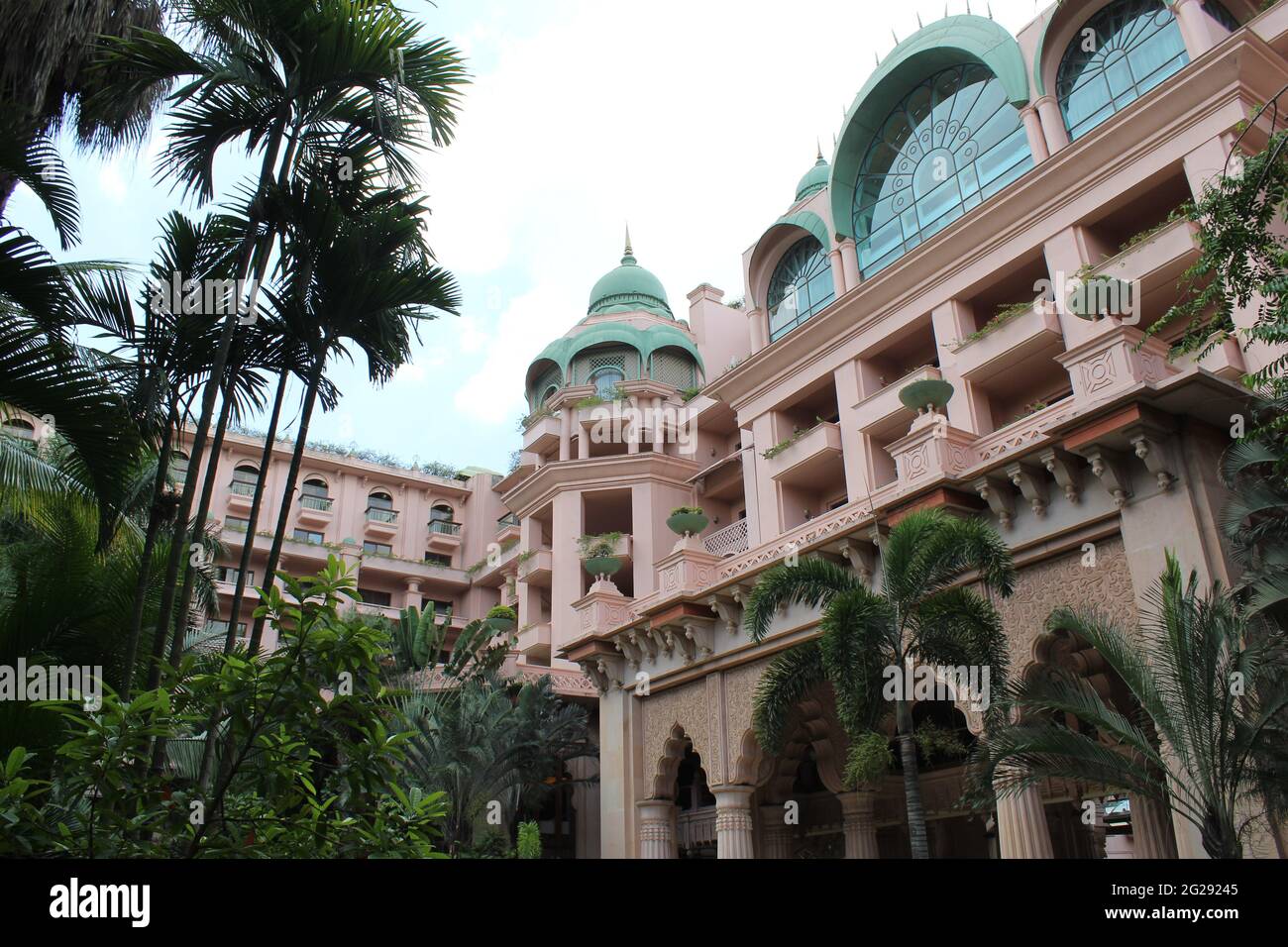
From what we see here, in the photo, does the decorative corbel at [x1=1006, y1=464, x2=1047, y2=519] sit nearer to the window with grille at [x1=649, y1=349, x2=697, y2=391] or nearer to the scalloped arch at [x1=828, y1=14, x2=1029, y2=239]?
the scalloped arch at [x1=828, y1=14, x2=1029, y2=239]

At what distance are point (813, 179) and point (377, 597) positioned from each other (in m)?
25.5

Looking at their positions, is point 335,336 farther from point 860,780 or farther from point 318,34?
point 860,780

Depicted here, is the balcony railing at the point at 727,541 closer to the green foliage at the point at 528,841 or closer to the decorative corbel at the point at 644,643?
the decorative corbel at the point at 644,643

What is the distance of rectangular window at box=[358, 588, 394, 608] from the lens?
42116mm

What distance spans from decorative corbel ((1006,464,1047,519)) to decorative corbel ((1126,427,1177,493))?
61.7 inches

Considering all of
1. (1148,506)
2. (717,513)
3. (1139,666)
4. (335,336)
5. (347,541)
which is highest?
(347,541)

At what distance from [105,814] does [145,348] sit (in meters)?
4.53

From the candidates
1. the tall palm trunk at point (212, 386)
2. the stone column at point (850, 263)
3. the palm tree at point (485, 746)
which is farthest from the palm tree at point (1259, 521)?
the palm tree at point (485, 746)

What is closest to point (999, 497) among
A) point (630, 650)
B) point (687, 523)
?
point (687, 523)

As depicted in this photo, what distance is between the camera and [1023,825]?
40.0 feet

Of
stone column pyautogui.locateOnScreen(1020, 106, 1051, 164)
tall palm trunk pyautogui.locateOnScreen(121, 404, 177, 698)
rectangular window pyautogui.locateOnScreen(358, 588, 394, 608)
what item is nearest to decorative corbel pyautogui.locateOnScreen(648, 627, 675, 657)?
stone column pyautogui.locateOnScreen(1020, 106, 1051, 164)

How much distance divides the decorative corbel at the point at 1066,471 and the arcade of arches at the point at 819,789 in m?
1.04
